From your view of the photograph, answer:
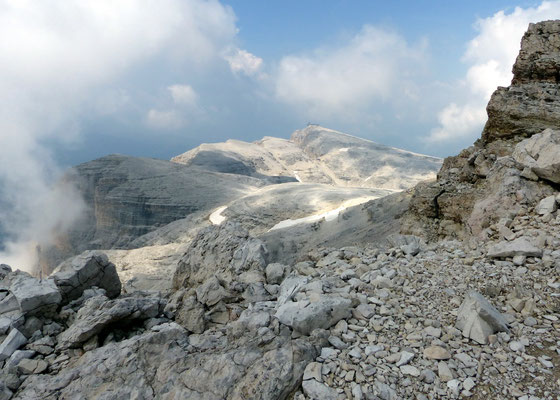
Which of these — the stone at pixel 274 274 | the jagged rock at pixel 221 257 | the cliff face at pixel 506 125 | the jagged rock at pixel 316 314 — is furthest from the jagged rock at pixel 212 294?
the cliff face at pixel 506 125

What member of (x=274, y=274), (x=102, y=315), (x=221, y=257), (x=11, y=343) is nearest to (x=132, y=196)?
(x=221, y=257)

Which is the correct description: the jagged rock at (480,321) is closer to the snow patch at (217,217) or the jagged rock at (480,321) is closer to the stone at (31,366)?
the stone at (31,366)

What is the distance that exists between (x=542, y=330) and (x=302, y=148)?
133m

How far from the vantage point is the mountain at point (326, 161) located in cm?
9756

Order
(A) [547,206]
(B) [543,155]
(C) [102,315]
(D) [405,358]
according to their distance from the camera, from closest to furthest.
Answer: (D) [405,358] < (A) [547,206] < (C) [102,315] < (B) [543,155]

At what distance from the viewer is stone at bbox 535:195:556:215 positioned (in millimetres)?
6535

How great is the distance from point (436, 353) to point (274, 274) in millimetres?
4486

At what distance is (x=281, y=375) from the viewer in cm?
407

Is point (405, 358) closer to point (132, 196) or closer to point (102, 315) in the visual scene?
point (102, 315)

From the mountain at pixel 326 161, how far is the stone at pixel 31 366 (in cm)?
8913

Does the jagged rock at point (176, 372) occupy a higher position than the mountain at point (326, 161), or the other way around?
the mountain at point (326, 161)

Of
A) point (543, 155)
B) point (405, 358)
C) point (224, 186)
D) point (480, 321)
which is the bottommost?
point (405, 358)

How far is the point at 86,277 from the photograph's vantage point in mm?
10281

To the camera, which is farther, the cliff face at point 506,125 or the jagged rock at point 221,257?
the cliff face at point 506,125
